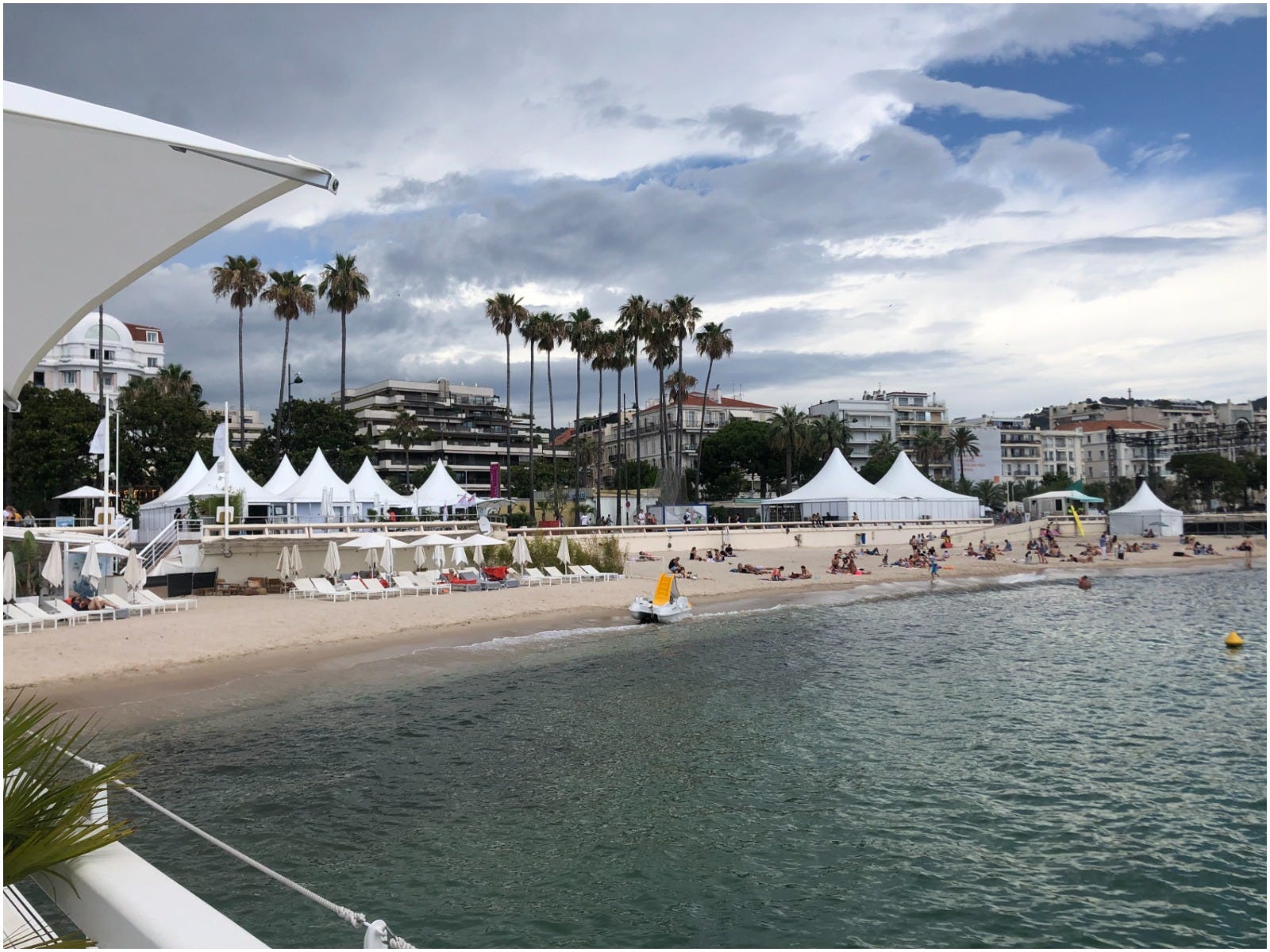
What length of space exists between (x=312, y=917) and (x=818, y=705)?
10722 mm

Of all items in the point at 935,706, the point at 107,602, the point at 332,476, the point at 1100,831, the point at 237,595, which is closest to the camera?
the point at 1100,831

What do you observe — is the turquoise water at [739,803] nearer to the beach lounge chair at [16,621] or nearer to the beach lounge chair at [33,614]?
the beach lounge chair at [16,621]

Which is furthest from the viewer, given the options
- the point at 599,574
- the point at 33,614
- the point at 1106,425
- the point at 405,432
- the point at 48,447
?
the point at 1106,425

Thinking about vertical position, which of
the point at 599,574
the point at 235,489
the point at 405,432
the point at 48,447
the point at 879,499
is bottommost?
the point at 599,574

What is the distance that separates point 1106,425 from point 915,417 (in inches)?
1309

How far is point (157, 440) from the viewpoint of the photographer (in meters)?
55.9

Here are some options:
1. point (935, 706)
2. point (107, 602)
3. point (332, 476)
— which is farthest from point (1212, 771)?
point (332, 476)

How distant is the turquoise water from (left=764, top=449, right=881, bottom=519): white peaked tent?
1353 inches

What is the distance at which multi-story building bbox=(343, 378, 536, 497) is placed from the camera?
105 metres

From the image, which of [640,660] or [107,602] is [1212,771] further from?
[107,602]

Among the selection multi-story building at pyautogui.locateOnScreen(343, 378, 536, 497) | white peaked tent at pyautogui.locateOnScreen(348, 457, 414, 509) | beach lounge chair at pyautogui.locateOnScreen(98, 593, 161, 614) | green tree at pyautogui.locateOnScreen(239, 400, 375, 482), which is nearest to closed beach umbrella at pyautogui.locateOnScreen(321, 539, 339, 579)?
beach lounge chair at pyautogui.locateOnScreen(98, 593, 161, 614)

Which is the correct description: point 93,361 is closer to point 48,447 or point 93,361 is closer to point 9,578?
point 48,447

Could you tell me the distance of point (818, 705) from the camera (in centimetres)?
1698

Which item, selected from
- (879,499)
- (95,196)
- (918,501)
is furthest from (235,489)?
(918,501)
